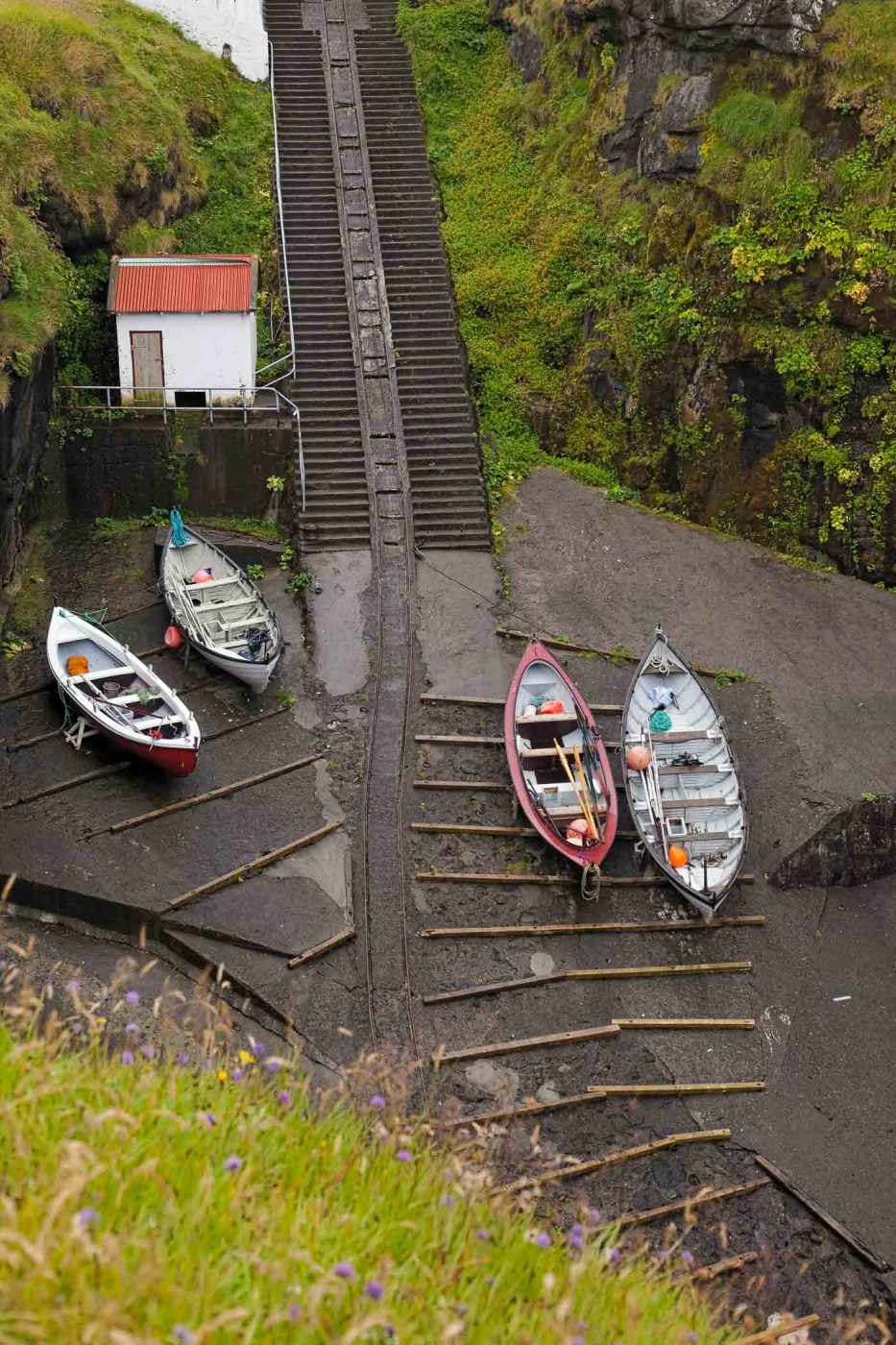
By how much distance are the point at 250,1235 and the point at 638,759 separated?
45.8 ft

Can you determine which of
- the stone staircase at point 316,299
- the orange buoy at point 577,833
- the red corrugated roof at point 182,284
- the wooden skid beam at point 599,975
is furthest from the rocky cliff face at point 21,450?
the wooden skid beam at point 599,975

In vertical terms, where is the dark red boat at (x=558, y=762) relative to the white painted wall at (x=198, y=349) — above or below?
below

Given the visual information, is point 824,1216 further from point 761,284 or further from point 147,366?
point 147,366

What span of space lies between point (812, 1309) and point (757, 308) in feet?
61.2

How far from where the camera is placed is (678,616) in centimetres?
2344

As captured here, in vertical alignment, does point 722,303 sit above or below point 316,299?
below

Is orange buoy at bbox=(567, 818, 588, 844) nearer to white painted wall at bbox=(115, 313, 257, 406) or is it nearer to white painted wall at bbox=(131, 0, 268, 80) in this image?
white painted wall at bbox=(115, 313, 257, 406)

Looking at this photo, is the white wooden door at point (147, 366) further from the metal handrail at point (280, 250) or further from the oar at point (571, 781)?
the oar at point (571, 781)

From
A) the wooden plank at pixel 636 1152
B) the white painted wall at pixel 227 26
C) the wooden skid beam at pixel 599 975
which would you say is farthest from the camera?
the white painted wall at pixel 227 26

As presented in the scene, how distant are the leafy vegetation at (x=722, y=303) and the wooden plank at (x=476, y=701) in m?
6.63

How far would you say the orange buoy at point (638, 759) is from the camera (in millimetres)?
19453

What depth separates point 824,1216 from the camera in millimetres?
14547

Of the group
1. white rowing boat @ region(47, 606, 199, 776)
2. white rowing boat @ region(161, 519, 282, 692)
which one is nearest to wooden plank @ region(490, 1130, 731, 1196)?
white rowing boat @ region(47, 606, 199, 776)

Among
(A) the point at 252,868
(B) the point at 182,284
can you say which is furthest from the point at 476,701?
(B) the point at 182,284
